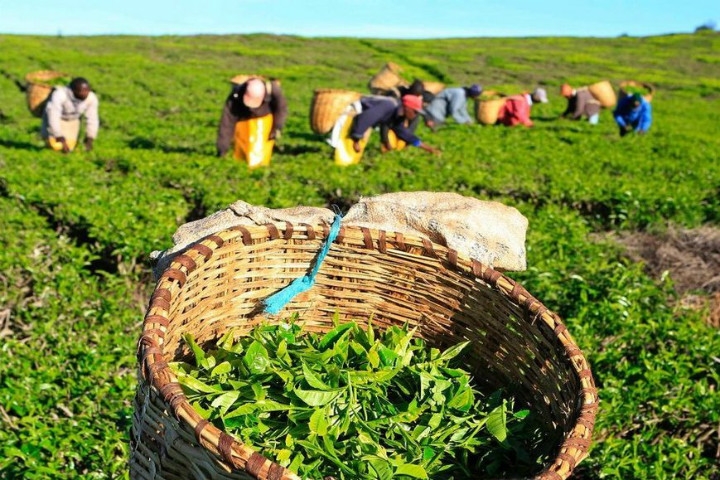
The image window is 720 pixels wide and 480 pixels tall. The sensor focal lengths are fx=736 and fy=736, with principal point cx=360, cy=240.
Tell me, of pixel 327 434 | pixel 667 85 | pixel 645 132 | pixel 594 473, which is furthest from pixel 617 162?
pixel 667 85

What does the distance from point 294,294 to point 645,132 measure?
13.3 meters

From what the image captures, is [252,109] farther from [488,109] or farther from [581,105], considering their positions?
[581,105]

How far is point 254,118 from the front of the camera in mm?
9375

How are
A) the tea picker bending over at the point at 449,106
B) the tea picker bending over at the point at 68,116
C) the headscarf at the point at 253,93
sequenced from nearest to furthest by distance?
the headscarf at the point at 253,93, the tea picker bending over at the point at 68,116, the tea picker bending over at the point at 449,106

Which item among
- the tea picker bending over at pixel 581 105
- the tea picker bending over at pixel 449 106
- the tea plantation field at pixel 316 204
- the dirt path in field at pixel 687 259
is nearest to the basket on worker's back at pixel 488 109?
the tea picker bending over at pixel 449 106

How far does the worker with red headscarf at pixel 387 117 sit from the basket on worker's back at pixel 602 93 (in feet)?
40.0

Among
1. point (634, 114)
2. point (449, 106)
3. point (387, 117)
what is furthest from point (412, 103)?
point (634, 114)

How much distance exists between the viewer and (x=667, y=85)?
3175 centimetres

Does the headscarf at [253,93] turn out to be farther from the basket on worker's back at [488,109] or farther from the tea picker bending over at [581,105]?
the tea picker bending over at [581,105]

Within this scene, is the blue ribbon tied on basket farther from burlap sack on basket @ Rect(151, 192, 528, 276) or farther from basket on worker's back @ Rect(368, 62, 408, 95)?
basket on worker's back @ Rect(368, 62, 408, 95)

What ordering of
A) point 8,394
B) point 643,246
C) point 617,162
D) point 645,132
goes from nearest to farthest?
point 8,394 < point 643,246 < point 617,162 < point 645,132

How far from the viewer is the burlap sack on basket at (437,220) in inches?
99.7

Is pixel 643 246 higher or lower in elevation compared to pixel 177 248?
lower

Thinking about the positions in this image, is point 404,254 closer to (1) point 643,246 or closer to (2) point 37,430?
(2) point 37,430
